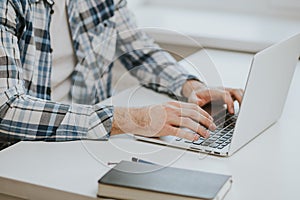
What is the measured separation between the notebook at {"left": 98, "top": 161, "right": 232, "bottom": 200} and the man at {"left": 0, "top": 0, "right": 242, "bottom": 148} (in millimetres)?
220

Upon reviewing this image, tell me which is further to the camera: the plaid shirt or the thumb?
the thumb

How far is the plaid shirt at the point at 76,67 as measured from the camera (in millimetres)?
1414

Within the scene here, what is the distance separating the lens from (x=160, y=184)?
1128 millimetres

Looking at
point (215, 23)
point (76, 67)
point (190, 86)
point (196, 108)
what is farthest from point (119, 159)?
point (215, 23)

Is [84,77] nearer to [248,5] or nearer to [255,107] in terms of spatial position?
[255,107]

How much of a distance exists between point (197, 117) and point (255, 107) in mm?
132

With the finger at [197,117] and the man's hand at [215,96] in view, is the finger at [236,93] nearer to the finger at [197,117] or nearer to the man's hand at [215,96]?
the man's hand at [215,96]

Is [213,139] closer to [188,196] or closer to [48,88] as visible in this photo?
[188,196]

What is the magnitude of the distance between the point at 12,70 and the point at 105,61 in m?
0.64

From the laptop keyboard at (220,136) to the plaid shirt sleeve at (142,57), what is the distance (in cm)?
42

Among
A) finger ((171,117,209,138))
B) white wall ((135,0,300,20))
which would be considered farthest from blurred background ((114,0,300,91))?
finger ((171,117,209,138))

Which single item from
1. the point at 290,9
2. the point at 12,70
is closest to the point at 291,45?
the point at 12,70

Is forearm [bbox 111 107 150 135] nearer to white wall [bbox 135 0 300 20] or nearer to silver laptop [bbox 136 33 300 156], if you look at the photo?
silver laptop [bbox 136 33 300 156]

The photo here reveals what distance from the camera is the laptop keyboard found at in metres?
1.38
